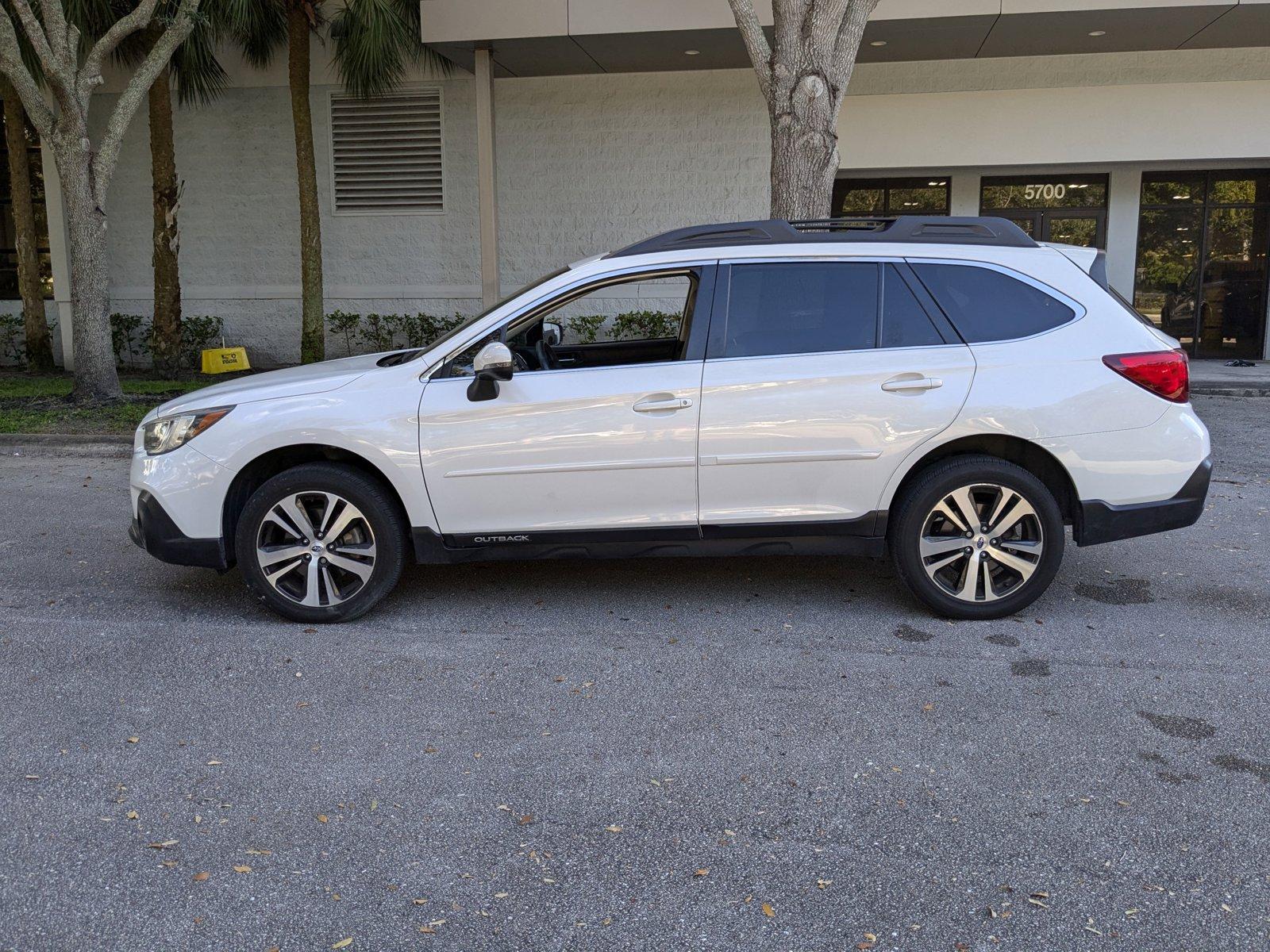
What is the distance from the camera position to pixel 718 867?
10.2 feet

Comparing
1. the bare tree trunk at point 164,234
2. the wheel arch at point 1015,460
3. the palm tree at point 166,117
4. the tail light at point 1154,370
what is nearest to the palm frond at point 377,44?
the palm tree at point 166,117

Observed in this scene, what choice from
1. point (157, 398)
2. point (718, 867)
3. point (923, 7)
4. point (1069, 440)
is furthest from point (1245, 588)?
point (157, 398)

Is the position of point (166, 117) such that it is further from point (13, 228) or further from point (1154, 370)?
point (1154, 370)

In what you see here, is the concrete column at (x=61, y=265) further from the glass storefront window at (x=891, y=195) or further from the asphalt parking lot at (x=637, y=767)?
the asphalt parking lot at (x=637, y=767)

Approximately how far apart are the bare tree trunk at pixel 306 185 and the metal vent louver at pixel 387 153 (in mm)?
1613

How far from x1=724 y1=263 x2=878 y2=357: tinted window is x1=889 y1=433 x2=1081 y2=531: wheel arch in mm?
631

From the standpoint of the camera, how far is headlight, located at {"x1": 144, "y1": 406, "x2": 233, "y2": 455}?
5.16m

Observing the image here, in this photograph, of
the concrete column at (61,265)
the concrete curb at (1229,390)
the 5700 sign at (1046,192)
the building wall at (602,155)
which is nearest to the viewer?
the concrete curb at (1229,390)

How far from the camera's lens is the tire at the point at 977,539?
505 cm

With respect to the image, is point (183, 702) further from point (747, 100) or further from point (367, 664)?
point (747, 100)

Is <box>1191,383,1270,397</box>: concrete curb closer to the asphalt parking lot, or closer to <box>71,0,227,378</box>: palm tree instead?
the asphalt parking lot

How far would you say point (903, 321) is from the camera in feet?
16.9

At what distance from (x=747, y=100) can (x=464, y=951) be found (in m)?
14.6

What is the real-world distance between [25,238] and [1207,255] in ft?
59.0
